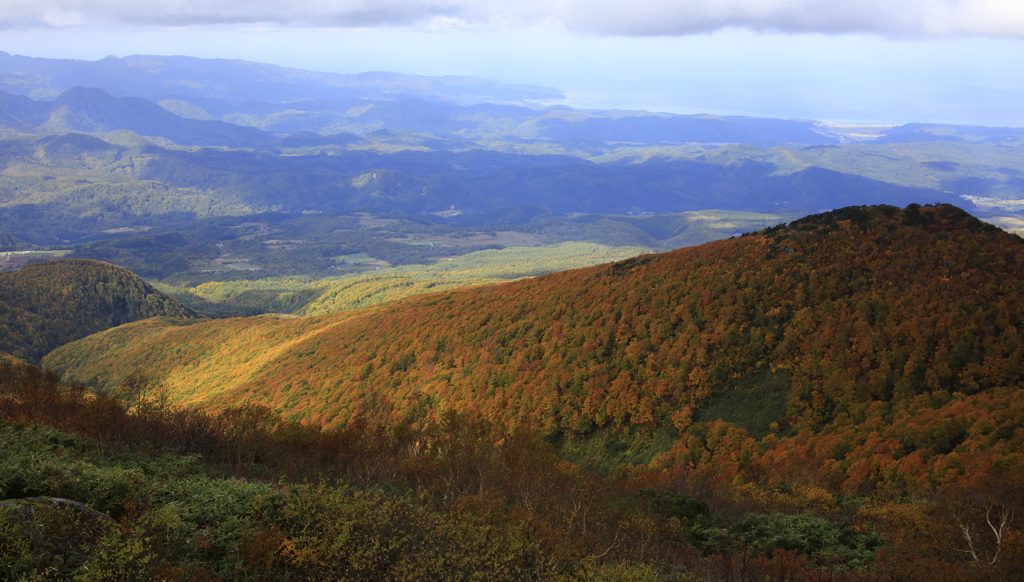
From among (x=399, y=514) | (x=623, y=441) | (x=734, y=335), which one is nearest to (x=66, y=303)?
(x=623, y=441)

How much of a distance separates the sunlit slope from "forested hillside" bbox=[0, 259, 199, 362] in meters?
121

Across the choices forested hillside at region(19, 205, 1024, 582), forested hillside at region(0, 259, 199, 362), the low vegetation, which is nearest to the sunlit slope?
forested hillside at region(19, 205, 1024, 582)

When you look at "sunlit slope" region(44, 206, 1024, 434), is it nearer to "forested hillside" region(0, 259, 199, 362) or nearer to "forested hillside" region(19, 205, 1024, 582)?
"forested hillside" region(19, 205, 1024, 582)

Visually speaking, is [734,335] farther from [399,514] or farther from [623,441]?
[399,514]

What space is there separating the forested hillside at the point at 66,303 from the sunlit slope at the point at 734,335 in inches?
4744

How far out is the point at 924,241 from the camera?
42.7 metres

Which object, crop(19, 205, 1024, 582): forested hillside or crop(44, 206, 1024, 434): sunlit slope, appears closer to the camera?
crop(19, 205, 1024, 582): forested hillside

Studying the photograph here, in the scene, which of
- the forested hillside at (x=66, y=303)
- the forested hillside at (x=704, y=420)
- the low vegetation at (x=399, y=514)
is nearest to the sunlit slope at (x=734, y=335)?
the forested hillside at (x=704, y=420)

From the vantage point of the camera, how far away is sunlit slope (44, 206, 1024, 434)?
112 feet

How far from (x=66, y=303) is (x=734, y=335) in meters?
188

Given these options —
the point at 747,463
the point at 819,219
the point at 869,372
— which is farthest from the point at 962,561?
the point at 819,219

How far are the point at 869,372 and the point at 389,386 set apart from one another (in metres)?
43.6

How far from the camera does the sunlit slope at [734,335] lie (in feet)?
112

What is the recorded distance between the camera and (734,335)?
137ft
